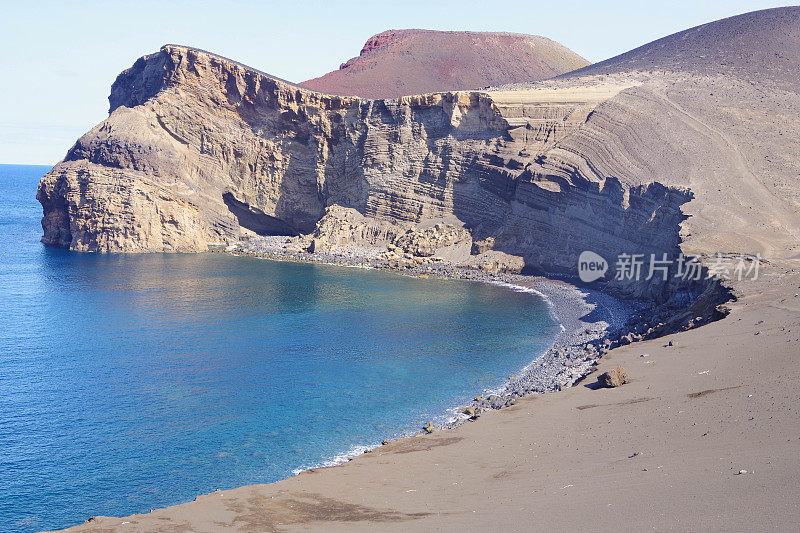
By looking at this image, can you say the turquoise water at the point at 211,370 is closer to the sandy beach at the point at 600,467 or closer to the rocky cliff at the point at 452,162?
the sandy beach at the point at 600,467

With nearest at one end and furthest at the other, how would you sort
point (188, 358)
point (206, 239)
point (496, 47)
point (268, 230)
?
point (188, 358)
point (206, 239)
point (268, 230)
point (496, 47)

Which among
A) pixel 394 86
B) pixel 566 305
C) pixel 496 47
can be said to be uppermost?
pixel 496 47

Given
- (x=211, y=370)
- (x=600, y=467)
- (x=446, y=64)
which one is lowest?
(x=211, y=370)

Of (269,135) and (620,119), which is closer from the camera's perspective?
(620,119)

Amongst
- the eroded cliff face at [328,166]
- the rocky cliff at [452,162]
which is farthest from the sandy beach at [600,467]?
the eroded cliff face at [328,166]

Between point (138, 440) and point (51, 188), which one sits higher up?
point (51, 188)

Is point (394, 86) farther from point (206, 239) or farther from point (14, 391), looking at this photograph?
point (14, 391)

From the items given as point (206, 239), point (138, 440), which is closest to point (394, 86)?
point (206, 239)

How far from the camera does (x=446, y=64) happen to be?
14125 centimetres

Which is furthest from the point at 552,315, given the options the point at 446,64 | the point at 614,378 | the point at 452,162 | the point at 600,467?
the point at 446,64

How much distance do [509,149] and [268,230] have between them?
32.0 metres

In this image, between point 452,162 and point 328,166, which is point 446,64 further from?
point 452,162

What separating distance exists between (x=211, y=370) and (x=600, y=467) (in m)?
21.9

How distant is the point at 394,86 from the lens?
132625mm
